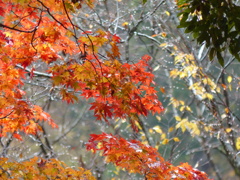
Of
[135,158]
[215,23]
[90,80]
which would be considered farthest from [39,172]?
[215,23]

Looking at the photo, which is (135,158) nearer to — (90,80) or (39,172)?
(90,80)

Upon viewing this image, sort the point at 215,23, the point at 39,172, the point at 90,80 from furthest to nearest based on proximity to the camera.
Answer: the point at 39,172
the point at 90,80
the point at 215,23

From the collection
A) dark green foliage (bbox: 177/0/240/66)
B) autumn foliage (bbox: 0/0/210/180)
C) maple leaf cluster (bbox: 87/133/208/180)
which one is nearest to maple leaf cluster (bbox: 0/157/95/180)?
autumn foliage (bbox: 0/0/210/180)

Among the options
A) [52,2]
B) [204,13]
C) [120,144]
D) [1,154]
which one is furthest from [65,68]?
[1,154]

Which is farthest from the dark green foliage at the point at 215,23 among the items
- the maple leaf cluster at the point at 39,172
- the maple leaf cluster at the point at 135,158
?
the maple leaf cluster at the point at 39,172

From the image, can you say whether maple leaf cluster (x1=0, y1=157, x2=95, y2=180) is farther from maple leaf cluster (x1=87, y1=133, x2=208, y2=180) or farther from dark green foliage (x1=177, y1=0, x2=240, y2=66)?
dark green foliage (x1=177, y1=0, x2=240, y2=66)

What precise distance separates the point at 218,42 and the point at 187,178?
1.73 m

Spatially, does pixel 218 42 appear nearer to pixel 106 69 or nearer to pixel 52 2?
pixel 106 69

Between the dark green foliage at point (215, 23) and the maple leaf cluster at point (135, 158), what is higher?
the dark green foliage at point (215, 23)

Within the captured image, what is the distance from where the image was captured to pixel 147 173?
3.54m

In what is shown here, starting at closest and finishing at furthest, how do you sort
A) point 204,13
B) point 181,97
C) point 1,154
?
point 204,13
point 1,154
point 181,97

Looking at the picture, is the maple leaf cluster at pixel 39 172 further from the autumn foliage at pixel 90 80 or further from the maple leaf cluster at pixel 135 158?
the maple leaf cluster at pixel 135 158

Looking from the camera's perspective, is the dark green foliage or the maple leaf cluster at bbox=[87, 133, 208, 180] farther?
the maple leaf cluster at bbox=[87, 133, 208, 180]

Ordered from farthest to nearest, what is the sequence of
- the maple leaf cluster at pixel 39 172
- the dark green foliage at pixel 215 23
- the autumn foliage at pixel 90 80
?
the maple leaf cluster at pixel 39 172
the autumn foliage at pixel 90 80
the dark green foliage at pixel 215 23
